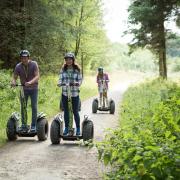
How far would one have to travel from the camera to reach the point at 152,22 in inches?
1161

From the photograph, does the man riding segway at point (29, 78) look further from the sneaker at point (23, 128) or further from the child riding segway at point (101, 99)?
the child riding segway at point (101, 99)

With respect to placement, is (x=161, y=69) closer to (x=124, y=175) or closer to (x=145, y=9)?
(x=145, y=9)

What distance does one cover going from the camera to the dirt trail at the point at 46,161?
776cm

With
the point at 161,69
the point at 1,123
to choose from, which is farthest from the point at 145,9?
the point at 1,123

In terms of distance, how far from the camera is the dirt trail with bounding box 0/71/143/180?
306 inches

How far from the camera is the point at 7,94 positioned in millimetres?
19375

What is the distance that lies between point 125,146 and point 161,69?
27.5 meters

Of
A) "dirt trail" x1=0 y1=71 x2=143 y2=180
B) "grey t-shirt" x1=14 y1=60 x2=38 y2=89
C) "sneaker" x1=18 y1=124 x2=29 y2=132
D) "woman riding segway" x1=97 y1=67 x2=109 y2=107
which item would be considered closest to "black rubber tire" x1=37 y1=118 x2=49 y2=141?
"dirt trail" x1=0 y1=71 x2=143 y2=180

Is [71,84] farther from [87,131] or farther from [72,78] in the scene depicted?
[87,131]

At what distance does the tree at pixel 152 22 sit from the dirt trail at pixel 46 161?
17.2 meters

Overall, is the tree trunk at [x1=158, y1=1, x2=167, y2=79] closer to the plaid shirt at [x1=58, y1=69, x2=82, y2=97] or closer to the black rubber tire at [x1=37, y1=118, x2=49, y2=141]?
the plaid shirt at [x1=58, y1=69, x2=82, y2=97]

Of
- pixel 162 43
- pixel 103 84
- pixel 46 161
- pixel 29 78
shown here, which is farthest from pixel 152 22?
pixel 46 161

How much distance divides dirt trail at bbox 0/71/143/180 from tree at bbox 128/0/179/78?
17.2 m

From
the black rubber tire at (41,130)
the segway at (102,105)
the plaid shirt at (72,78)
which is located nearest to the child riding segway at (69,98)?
the plaid shirt at (72,78)
